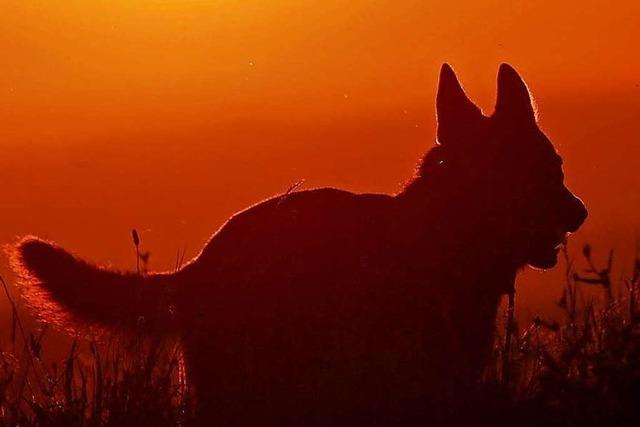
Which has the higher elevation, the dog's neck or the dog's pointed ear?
the dog's pointed ear

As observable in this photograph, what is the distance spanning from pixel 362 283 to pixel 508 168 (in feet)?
4.22

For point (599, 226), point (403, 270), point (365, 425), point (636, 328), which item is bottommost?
point (365, 425)

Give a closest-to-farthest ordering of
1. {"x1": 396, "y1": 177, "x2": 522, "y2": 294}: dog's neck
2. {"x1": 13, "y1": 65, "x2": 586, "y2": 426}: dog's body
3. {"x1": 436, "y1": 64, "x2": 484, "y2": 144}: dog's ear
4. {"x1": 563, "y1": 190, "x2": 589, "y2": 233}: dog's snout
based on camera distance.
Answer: {"x1": 13, "y1": 65, "x2": 586, "y2": 426}: dog's body → {"x1": 396, "y1": 177, "x2": 522, "y2": 294}: dog's neck → {"x1": 563, "y1": 190, "x2": 589, "y2": 233}: dog's snout → {"x1": 436, "y1": 64, "x2": 484, "y2": 144}: dog's ear

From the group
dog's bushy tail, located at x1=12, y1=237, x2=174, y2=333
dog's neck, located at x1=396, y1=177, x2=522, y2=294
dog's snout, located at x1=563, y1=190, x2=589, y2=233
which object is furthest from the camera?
dog's snout, located at x1=563, y1=190, x2=589, y2=233

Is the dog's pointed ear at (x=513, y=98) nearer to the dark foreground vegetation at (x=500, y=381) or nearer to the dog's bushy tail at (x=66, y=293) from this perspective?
the dark foreground vegetation at (x=500, y=381)

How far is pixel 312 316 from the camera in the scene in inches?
226

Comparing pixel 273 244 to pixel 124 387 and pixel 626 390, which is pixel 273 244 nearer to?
pixel 124 387

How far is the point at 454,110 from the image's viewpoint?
698cm

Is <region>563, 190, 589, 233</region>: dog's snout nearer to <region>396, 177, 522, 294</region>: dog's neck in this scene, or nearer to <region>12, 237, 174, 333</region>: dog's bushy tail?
<region>396, 177, 522, 294</region>: dog's neck

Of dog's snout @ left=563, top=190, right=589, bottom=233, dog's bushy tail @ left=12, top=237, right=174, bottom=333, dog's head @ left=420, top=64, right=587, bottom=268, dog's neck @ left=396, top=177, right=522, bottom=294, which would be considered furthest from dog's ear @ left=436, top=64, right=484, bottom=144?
dog's bushy tail @ left=12, top=237, right=174, bottom=333

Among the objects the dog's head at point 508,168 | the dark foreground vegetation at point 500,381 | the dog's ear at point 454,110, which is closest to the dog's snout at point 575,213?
the dog's head at point 508,168

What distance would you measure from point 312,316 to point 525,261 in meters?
1.58

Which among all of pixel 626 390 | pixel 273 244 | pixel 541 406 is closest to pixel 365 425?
pixel 541 406

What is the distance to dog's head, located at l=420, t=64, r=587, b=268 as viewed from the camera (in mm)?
6660
